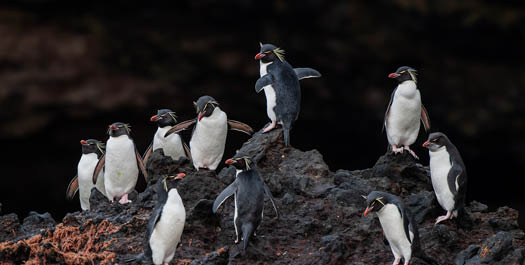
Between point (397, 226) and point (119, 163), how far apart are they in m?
3.53

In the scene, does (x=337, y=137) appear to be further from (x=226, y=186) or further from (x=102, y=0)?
(x=226, y=186)

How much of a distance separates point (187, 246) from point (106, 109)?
12.6 metres

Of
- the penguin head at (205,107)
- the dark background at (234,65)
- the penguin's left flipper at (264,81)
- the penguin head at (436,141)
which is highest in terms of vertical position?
the penguin's left flipper at (264,81)

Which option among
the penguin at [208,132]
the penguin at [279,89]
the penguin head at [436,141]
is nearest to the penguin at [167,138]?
the penguin at [208,132]

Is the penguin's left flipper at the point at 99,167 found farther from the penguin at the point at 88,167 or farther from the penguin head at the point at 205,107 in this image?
the penguin head at the point at 205,107

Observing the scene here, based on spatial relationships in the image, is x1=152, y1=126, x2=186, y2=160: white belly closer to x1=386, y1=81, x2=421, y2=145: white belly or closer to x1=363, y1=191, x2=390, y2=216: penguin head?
x1=386, y1=81, x2=421, y2=145: white belly

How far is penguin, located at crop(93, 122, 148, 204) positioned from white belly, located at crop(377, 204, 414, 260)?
3058 mm

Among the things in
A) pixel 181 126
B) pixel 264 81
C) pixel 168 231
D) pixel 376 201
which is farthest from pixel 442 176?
pixel 181 126

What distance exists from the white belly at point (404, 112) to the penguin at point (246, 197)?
1.73 m

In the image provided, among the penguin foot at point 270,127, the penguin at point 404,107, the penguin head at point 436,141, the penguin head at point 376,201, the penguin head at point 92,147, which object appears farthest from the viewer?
the penguin head at point 92,147

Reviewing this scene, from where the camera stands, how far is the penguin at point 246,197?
860 centimetres

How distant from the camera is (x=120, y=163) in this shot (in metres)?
10.5

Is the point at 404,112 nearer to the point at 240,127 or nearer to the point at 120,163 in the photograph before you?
the point at 240,127

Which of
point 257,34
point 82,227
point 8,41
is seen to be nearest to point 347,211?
point 82,227
